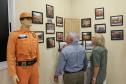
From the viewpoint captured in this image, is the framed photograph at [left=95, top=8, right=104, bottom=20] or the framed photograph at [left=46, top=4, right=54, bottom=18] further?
the framed photograph at [left=95, top=8, right=104, bottom=20]

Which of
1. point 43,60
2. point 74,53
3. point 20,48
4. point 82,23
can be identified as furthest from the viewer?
point 82,23

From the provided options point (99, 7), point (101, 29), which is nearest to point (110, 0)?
point (99, 7)

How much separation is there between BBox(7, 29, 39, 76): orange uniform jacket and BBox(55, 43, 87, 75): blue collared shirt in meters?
0.54

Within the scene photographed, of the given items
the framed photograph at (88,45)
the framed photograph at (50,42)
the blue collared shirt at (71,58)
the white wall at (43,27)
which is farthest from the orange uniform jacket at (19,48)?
the framed photograph at (88,45)

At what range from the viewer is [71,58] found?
3.11 meters

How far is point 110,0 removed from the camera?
4090mm

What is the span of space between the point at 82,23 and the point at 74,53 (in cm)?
148

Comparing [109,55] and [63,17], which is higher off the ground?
[63,17]

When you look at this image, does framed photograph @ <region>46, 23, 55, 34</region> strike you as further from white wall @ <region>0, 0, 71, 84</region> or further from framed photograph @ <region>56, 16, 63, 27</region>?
framed photograph @ <region>56, 16, 63, 27</region>

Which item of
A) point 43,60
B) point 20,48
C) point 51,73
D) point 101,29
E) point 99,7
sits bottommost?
point 51,73

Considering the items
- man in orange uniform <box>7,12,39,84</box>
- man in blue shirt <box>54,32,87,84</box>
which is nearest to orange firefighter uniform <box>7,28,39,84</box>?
man in orange uniform <box>7,12,39,84</box>

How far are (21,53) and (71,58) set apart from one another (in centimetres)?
82

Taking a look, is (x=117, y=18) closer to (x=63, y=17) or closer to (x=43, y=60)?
(x=63, y=17)

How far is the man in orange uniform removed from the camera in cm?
253
